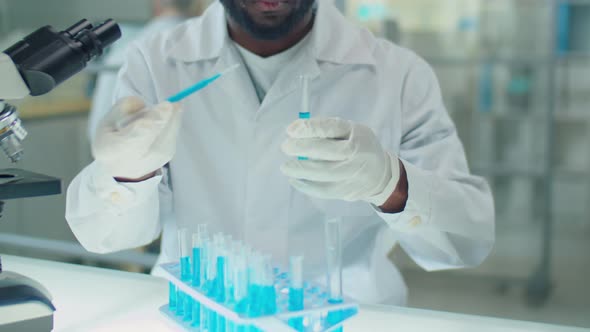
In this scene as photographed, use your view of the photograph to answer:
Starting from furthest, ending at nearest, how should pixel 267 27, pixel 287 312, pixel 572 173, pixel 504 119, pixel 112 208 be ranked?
pixel 504 119
pixel 572 173
pixel 267 27
pixel 112 208
pixel 287 312

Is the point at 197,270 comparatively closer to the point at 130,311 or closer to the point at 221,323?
the point at 221,323

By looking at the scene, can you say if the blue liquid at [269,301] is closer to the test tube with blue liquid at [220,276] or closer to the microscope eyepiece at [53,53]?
the test tube with blue liquid at [220,276]

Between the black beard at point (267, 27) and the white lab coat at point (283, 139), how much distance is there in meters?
0.08

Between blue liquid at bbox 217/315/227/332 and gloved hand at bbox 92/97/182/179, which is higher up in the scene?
gloved hand at bbox 92/97/182/179

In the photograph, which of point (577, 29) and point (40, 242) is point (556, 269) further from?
point (40, 242)

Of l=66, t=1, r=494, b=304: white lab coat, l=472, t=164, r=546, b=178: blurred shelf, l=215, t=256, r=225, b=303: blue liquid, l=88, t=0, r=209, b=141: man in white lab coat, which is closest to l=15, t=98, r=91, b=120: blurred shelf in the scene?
l=88, t=0, r=209, b=141: man in white lab coat

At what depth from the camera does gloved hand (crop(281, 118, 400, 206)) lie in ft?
3.12

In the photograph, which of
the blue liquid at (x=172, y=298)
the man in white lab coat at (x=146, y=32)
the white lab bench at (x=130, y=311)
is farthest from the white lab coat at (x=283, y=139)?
the man in white lab coat at (x=146, y=32)

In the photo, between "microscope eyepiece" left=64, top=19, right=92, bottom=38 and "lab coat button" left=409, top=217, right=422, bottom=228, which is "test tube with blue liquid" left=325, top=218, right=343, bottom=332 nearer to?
"lab coat button" left=409, top=217, right=422, bottom=228

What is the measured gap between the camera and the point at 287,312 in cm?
79

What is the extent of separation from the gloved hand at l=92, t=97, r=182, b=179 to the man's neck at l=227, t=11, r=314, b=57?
1.75 feet

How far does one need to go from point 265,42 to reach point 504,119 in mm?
→ 2910

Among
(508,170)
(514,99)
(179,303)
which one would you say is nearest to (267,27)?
(179,303)

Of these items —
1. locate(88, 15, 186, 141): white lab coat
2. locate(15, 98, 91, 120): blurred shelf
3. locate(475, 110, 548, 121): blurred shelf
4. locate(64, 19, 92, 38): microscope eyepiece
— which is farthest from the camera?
locate(475, 110, 548, 121): blurred shelf
